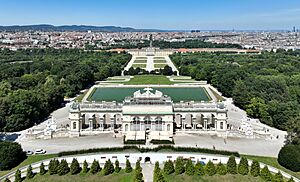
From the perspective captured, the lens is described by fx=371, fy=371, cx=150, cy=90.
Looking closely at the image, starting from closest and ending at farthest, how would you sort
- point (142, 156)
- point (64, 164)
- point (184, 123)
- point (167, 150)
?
point (64, 164) → point (142, 156) → point (167, 150) → point (184, 123)

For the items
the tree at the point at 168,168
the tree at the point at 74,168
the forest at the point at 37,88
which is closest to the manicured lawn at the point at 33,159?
the tree at the point at 74,168

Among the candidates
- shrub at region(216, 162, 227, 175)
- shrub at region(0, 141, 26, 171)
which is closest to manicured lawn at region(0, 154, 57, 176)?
shrub at region(0, 141, 26, 171)

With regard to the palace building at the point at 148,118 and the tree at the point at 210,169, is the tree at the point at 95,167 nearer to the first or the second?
the tree at the point at 210,169

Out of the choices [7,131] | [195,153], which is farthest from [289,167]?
[7,131]

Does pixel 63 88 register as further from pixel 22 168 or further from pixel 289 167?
pixel 289 167

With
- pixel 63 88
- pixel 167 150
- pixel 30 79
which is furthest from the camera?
pixel 30 79
